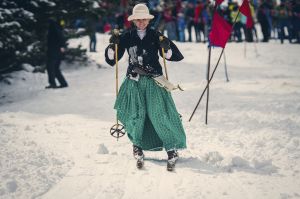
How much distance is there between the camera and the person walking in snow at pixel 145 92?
16.8ft

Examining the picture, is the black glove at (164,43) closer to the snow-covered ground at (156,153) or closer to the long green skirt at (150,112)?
the long green skirt at (150,112)

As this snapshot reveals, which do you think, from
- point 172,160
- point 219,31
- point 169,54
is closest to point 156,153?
point 172,160

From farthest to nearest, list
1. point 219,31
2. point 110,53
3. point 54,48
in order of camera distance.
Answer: point 54,48
point 219,31
point 110,53

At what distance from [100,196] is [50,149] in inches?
83.2

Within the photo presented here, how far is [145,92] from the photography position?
5.19 m

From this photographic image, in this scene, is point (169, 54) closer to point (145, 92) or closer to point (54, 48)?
point (145, 92)

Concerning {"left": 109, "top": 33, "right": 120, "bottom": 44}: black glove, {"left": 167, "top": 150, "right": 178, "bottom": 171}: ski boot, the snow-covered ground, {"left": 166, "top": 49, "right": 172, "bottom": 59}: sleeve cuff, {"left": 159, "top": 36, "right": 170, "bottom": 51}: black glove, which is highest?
{"left": 109, "top": 33, "right": 120, "bottom": 44}: black glove

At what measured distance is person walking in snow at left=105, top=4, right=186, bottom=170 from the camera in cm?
511

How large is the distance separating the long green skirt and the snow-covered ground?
359 millimetres

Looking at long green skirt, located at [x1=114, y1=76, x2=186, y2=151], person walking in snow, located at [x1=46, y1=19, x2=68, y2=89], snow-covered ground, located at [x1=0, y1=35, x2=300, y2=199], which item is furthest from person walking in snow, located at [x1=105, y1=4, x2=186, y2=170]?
person walking in snow, located at [x1=46, y1=19, x2=68, y2=89]

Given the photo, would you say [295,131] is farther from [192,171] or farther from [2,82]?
[2,82]

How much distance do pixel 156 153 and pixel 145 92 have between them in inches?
47.0

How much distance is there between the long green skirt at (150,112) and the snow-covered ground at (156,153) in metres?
0.36

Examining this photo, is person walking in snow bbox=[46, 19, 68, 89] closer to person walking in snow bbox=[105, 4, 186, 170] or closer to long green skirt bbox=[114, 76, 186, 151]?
person walking in snow bbox=[105, 4, 186, 170]
